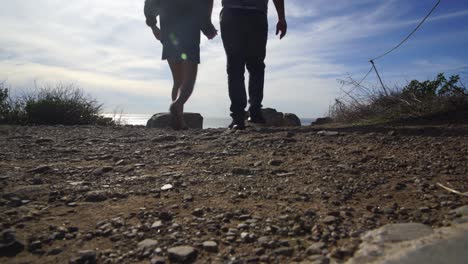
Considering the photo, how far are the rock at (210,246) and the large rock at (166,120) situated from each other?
18.2 feet

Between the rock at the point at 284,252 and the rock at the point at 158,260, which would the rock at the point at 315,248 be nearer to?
the rock at the point at 284,252

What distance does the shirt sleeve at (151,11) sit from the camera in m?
4.04

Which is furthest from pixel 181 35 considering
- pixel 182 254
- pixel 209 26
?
pixel 182 254

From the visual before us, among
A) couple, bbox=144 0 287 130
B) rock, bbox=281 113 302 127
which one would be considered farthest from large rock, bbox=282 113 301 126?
couple, bbox=144 0 287 130

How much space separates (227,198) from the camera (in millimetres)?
1646

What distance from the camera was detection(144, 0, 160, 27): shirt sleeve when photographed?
4035mm

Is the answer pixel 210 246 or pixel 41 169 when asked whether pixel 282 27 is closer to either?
pixel 41 169

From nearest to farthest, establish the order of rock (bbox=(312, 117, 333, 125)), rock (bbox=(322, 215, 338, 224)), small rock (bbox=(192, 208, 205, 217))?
1. rock (bbox=(322, 215, 338, 224))
2. small rock (bbox=(192, 208, 205, 217))
3. rock (bbox=(312, 117, 333, 125))

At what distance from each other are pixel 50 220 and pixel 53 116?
5.65 metres

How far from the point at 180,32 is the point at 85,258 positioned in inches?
125

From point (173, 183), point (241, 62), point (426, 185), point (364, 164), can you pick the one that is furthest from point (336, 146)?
point (241, 62)

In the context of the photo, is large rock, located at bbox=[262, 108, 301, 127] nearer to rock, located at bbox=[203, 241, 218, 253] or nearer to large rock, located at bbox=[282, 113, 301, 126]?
large rock, located at bbox=[282, 113, 301, 126]

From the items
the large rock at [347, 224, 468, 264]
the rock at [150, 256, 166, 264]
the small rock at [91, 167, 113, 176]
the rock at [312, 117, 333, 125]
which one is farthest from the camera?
the rock at [312, 117, 333, 125]

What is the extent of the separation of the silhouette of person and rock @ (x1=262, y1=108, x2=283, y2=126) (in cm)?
358
